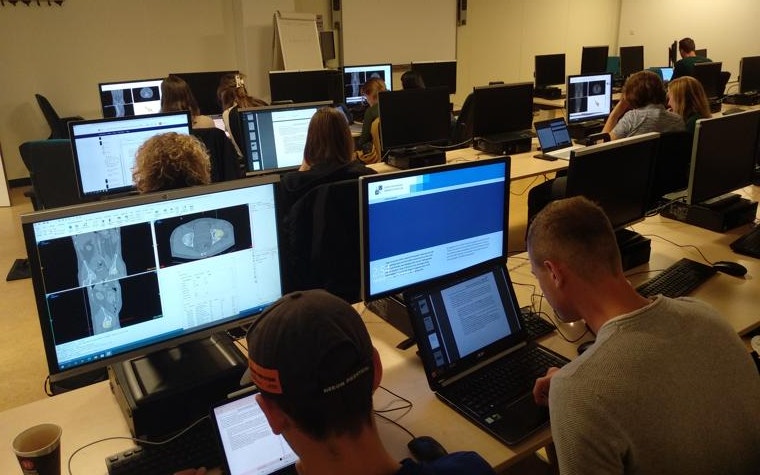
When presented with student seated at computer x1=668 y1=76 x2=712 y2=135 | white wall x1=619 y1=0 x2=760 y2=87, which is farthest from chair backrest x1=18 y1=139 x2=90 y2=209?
white wall x1=619 y1=0 x2=760 y2=87

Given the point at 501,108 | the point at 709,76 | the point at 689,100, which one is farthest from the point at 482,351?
the point at 709,76

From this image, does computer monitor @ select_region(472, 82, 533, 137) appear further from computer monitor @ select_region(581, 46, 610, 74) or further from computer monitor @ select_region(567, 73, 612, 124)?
computer monitor @ select_region(581, 46, 610, 74)

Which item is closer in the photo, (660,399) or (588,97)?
(660,399)

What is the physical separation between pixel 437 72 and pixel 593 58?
296 cm

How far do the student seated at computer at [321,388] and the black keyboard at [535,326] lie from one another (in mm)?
1030

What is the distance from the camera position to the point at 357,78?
635 cm

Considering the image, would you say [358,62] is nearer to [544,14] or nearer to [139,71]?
[139,71]

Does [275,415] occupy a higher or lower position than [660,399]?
higher

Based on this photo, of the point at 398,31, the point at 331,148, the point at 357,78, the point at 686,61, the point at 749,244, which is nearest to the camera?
the point at 749,244

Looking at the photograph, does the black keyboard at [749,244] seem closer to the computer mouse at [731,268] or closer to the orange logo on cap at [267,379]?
the computer mouse at [731,268]

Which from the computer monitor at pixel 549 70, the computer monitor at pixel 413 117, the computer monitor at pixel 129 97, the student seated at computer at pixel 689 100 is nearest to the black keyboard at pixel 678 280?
the student seated at computer at pixel 689 100

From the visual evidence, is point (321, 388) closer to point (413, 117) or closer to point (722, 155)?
point (722, 155)

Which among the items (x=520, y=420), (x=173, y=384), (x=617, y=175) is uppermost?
(x=617, y=175)

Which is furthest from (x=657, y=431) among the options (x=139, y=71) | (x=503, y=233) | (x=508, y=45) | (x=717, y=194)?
(x=508, y=45)
